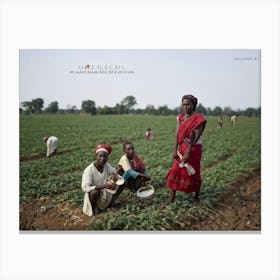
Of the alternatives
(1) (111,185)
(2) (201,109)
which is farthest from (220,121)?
(1) (111,185)

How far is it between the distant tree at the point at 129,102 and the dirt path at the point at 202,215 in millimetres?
1765

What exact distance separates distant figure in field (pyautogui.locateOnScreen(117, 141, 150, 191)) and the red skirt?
1.43 feet

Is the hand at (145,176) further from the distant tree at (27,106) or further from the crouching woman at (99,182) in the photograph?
the distant tree at (27,106)

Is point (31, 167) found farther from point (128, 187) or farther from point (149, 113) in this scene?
point (149, 113)

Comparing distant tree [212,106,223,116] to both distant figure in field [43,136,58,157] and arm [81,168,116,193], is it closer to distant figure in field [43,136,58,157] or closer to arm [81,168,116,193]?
arm [81,168,116,193]

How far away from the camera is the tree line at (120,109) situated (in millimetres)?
5770

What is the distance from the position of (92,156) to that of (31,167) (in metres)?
0.98

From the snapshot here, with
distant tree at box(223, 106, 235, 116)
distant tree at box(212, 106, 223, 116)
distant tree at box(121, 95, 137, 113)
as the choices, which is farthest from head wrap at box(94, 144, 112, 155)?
distant tree at box(223, 106, 235, 116)

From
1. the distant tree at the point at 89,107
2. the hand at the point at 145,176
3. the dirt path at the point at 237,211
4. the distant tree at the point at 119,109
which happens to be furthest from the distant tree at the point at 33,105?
the dirt path at the point at 237,211

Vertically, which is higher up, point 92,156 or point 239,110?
point 239,110

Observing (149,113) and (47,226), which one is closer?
(47,226)

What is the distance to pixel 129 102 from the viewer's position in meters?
5.85

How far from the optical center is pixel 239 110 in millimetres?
5887

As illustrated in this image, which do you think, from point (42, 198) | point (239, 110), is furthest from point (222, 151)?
point (42, 198)
